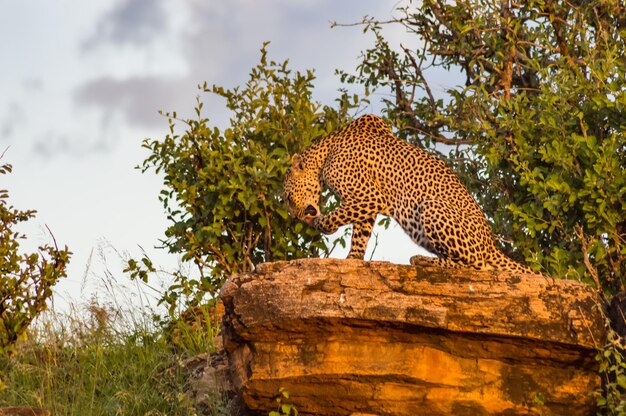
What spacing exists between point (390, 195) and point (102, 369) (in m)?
3.43

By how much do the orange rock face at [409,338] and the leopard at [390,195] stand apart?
2.32ft

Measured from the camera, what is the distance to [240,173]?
11352mm

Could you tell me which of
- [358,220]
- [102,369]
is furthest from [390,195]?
[102,369]

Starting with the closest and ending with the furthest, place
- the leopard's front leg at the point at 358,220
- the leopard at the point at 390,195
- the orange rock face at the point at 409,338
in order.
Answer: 1. the orange rock face at the point at 409,338
2. the leopard at the point at 390,195
3. the leopard's front leg at the point at 358,220

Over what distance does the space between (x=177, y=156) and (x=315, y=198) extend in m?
2.14

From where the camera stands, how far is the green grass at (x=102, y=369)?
9523 millimetres

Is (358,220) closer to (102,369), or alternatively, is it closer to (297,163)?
(297,163)

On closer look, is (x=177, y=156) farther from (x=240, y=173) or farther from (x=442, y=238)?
(x=442, y=238)

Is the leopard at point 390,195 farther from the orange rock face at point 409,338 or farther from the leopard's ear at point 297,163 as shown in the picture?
the orange rock face at point 409,338

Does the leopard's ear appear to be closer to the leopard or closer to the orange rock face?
the leopard

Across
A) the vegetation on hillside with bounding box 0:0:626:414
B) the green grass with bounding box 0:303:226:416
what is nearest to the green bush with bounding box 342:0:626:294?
the vegetation on hillside with bounding box 0:0:626:414

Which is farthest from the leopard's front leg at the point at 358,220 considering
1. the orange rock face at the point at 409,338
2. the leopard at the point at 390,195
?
the orange rock face at the point at 409,338

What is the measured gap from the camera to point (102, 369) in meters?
10.5

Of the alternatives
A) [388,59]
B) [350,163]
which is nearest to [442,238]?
[350,163]
